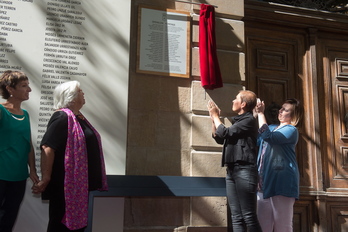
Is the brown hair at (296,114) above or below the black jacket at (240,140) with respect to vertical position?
above

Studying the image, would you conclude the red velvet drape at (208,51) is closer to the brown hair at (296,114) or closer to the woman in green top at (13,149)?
the brown hair at (296,114)

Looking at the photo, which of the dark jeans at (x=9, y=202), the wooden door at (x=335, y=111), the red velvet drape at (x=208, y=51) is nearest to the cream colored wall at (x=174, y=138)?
the red velvet drape at (x=208, y=51)

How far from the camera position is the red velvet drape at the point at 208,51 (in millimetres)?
4590

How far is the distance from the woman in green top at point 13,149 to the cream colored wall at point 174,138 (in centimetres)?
139

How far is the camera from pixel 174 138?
454 cm

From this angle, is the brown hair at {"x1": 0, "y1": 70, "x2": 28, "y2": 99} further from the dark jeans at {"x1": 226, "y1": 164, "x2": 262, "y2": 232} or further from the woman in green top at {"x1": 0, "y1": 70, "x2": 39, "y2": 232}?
the dark jeans at {"x1": 226, "y1": 164, "x2": 262, "y2": 232}

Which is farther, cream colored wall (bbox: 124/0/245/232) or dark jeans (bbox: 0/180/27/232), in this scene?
cream colored wall (bbox: 124/0/245/232)

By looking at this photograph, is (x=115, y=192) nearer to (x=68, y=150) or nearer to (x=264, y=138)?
(x=68, y=150)

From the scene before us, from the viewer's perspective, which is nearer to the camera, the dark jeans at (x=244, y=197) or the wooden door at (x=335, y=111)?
the dark jeans at (x=244, y=197)

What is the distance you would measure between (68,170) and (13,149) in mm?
596

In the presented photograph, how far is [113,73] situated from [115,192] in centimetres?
133

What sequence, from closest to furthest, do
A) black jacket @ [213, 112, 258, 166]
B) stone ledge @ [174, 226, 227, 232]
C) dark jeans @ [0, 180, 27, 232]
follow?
1. dark jeans @ [0, 180, 27, 232]
2. black jacket @ [213, 112, 258, 166]
3. stone ledge @ [174, 226, 227, 232]

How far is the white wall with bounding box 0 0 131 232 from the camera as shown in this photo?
409 centimetres

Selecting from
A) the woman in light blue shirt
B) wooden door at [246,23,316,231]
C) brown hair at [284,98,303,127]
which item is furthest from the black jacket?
wooden door at [246,23,316,231]
